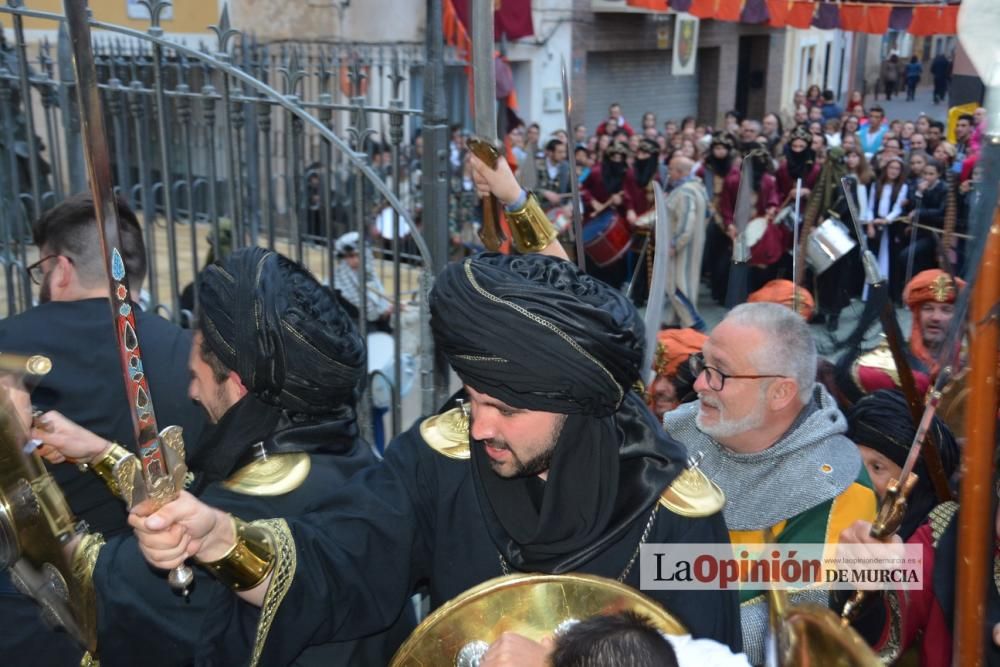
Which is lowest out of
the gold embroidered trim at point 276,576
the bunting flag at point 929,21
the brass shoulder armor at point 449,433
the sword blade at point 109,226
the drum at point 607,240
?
the drum at point 607,240

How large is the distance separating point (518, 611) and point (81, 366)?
1.45m

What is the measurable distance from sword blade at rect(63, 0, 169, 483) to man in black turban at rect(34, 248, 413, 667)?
2.25ft

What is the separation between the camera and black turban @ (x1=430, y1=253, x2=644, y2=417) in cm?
184

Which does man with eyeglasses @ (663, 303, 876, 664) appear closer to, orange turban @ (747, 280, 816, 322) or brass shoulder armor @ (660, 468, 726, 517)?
brass shoulder armor @ (660, 468, 726, 517)

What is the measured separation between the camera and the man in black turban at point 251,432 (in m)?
1.92

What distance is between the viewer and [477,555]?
80.0 inches

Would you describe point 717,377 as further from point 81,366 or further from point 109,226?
point 109,226

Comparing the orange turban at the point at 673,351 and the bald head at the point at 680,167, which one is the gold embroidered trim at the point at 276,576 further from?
the bald head at the point at 680,167

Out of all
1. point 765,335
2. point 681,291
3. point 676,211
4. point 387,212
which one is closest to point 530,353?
point 765,335

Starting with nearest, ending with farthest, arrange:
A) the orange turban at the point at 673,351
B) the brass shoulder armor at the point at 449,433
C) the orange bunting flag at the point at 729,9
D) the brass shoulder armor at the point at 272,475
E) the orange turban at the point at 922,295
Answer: the brass shoulder armor at the point at 272,475
the brass shoulder armor at the point at 449,433
the orange turban at the point at 673,351
the orange turban at the point at 922,295
the orange bunting flag at the point at 729,9

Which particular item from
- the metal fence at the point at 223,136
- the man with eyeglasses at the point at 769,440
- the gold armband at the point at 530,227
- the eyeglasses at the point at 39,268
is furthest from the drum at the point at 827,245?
the eyeglasses at the point at 39,268

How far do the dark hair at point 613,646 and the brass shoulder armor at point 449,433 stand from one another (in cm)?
63

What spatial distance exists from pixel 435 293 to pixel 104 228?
90 cm

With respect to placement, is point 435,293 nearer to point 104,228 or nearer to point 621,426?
point 621,426
